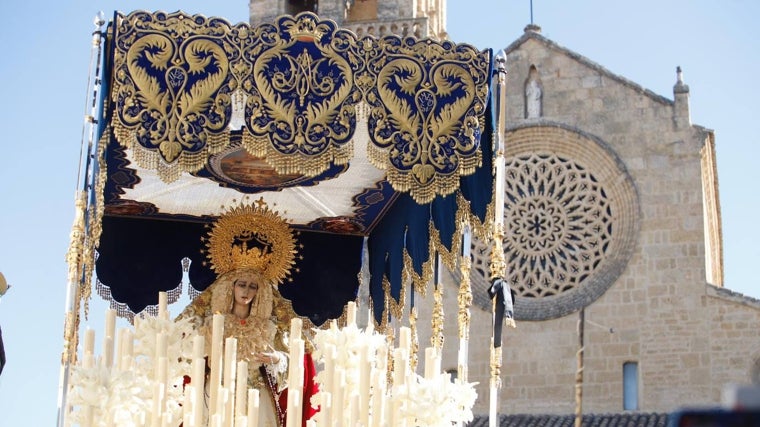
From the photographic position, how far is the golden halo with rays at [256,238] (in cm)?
823

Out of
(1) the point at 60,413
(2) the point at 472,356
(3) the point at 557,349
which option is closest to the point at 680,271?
(3) the point at 557,349

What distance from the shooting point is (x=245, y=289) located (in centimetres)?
795

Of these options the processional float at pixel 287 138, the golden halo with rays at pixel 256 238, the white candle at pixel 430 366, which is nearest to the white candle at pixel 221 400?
the processional float at pixel 287 138

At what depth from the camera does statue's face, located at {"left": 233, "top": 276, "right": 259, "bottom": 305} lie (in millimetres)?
7926

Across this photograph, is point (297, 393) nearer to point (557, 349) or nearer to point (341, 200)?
point (341, 200)

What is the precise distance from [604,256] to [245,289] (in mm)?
12818

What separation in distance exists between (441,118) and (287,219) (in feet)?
6.74

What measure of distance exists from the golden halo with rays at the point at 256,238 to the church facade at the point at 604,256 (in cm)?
1138

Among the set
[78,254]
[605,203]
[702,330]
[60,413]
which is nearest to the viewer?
[60,413]

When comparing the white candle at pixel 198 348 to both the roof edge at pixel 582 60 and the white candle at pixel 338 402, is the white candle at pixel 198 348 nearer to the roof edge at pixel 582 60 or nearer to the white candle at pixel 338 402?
the white candle at pixel 338 402

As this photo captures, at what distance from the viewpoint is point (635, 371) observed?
19375mm

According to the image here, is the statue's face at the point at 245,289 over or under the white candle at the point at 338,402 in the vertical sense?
over

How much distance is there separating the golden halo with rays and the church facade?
1138 centimetres

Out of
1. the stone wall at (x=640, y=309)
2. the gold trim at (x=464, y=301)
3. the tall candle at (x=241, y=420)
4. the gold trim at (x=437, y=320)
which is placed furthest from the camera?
the stone wall at (x=640, y=309)
